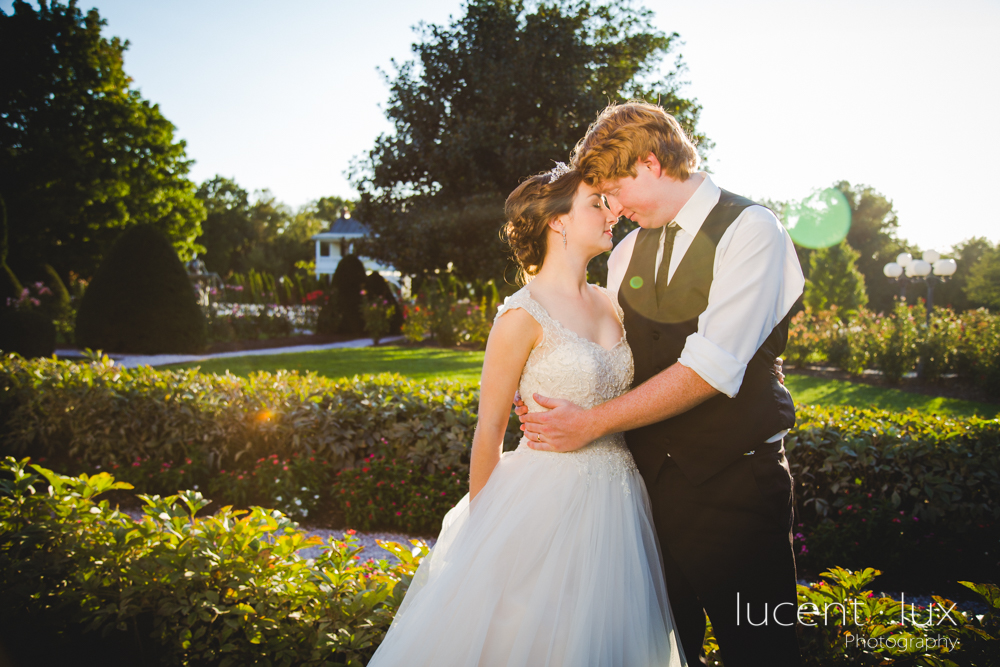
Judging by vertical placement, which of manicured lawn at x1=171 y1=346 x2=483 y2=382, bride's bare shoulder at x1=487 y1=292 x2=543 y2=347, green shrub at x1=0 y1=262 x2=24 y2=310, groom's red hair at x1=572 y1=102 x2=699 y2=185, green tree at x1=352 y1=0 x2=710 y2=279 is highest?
green tree at x1=352 y1=0 x2=710 y2=279

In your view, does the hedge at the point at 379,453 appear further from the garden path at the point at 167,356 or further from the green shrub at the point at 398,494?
the garden path at the point at 167,356

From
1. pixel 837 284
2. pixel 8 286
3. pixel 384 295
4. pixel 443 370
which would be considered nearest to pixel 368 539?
pixel 443 370

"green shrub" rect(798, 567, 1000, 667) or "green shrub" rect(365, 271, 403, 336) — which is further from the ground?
"green shrub" rect(365, 271, 403, 336)

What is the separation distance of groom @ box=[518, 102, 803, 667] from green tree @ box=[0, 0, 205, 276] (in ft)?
91.3

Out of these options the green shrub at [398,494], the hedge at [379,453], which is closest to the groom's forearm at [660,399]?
the hedge at [379,453]

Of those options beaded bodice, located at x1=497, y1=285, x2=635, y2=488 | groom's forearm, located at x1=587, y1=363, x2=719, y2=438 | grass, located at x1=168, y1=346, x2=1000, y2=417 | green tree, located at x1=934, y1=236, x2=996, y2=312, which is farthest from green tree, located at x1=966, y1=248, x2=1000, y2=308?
groom's forearm, located at x1=587, y1=363, x2=719, y2=438

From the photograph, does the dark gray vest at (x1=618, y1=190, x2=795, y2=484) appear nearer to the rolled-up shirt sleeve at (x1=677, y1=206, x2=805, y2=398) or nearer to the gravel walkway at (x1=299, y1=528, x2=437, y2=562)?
the rolled-up shirt sleeve at (x1=677, y1=206, x2=805, y2=398)

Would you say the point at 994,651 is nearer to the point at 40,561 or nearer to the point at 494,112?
the point at 40,561

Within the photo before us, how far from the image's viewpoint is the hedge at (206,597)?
2082 millimetres

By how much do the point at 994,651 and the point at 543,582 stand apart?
137 cm

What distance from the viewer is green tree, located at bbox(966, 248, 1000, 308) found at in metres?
31.2

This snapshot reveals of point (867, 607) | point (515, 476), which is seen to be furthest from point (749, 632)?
point (515, 476)

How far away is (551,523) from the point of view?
6.56ft

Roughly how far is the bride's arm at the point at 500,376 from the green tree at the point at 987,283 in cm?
3824
